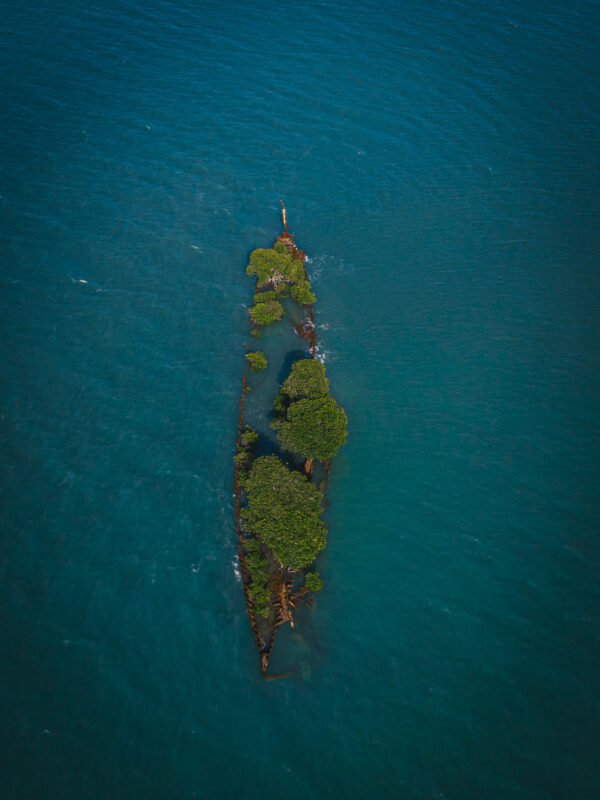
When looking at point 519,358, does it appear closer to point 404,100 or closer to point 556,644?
point 556,644

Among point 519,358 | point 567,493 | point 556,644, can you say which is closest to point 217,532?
point 556,644

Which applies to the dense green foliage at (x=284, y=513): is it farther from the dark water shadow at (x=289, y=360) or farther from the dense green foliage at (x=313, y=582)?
the dark water shadow at (x=289, y=360)

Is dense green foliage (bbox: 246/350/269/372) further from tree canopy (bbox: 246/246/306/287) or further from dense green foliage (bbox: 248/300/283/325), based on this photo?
tree canopy (bbox: 246/246/306/287)

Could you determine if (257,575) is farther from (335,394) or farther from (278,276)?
(278,276)

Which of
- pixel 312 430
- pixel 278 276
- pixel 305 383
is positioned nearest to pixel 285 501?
pixel 312 430

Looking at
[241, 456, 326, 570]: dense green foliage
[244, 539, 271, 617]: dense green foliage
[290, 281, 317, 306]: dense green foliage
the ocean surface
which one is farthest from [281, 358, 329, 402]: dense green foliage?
[244, 539, 271, 617]: dense green foliage

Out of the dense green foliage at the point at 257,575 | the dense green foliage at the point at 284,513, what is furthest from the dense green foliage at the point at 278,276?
the dense green foliage at the point at 257,575
